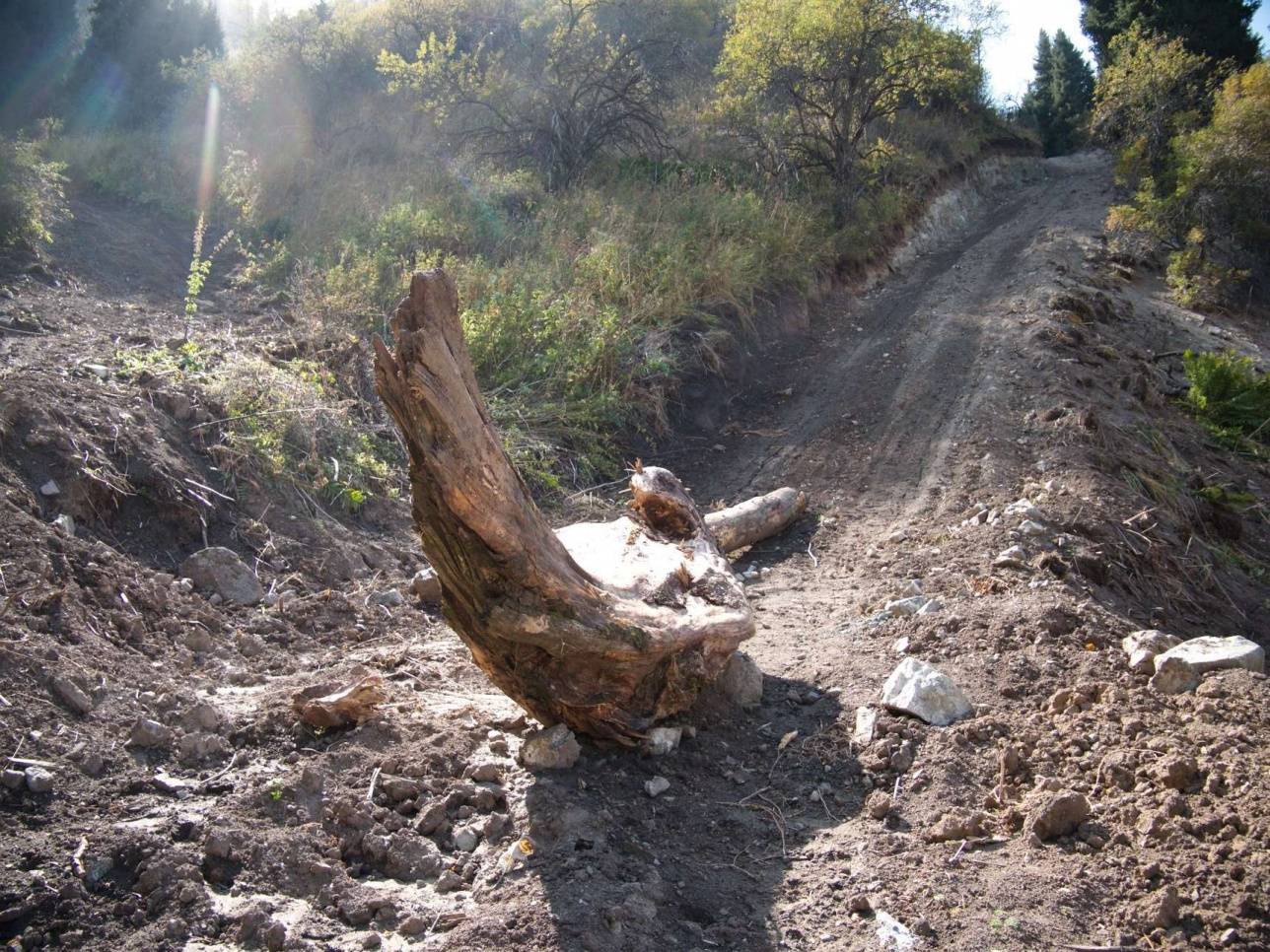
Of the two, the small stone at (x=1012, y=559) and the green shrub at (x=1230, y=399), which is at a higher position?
the green shrub at (x=1230, y=399)

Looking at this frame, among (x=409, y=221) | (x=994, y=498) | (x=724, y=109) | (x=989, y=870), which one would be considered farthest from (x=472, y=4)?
(x=989, y=870)

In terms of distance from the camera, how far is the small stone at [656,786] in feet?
11.2

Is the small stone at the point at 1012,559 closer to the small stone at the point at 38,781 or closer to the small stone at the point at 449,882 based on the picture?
the small stone at the point at 449,882

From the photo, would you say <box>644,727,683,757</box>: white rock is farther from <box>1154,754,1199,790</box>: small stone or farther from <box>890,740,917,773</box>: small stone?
<box>1154,754,1199,790</box>: small stone

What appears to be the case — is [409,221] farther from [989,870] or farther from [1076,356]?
[989,870]

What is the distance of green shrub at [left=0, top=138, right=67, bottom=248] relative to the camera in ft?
27.3

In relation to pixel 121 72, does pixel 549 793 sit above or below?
below

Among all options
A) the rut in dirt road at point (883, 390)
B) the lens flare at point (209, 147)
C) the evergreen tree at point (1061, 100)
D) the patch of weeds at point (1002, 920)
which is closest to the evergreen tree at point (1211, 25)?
the evergreen tree at point (1061, 100)

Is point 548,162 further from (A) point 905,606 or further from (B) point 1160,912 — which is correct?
(B) point 1160,912

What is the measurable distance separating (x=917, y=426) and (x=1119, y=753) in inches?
205

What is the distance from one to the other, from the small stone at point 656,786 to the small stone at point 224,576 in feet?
7.92

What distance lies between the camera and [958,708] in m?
3.78

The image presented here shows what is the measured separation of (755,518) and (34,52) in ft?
61.9

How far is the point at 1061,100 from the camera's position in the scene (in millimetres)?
31078
